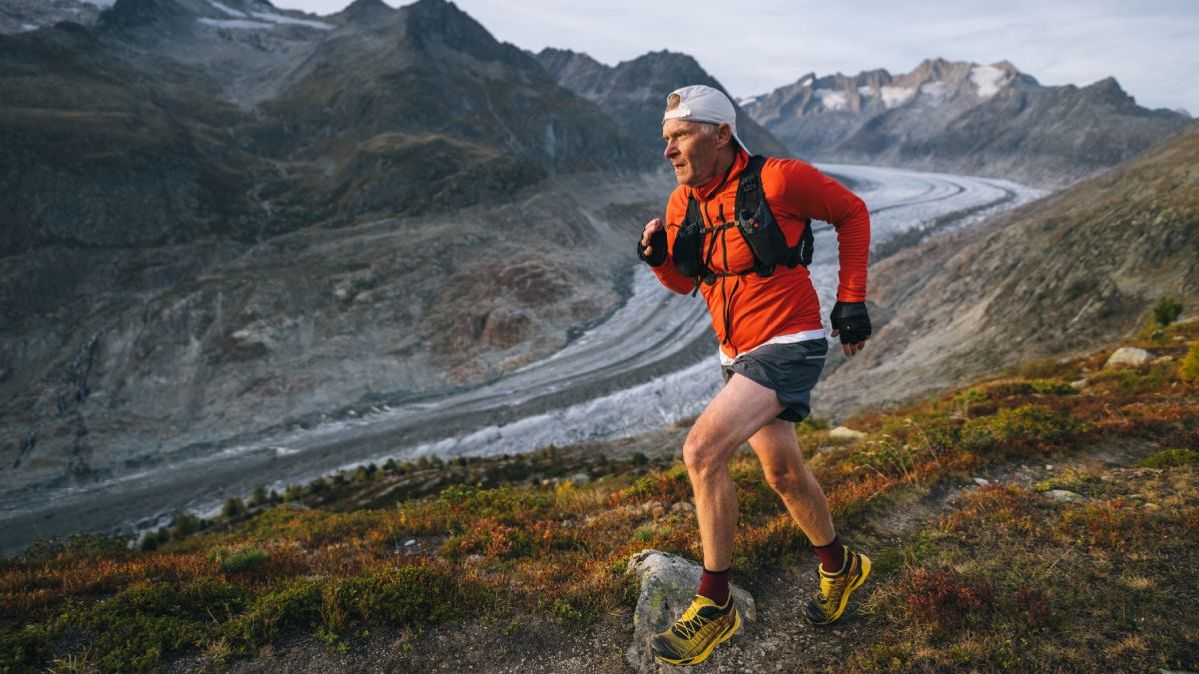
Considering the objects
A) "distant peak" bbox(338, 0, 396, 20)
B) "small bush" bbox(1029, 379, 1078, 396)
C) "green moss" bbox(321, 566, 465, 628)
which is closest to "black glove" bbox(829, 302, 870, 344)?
"green moss" bbox(321, 566, 465, 628)

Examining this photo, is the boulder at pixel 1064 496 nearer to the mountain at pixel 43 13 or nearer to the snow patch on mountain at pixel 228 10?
the mountain at pixel 43 13

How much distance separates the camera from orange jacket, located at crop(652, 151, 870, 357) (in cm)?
402

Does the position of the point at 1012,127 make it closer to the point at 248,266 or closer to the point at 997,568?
the point at 248,266

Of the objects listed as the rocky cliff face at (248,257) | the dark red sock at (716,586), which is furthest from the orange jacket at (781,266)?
the rocky cliff face at (248,257)

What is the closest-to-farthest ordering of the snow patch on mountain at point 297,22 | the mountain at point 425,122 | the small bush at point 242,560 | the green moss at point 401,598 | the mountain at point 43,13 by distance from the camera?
the green moss at point 401,598 < the small bush at point 242,560 < the mountain at point 425,122 < the mountain at point 43,13 < the snow patch on mountain at point 297,22

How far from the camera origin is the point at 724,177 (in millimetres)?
4309

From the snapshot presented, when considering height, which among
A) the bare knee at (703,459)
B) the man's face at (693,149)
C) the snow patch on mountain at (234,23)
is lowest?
the bare knee at (703,459)

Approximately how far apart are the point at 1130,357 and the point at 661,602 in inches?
Answer: 615

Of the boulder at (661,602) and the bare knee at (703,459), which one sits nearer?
the bare knee at (703,459)

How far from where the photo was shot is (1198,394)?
31.6 feet

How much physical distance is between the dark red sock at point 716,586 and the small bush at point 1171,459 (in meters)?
6.45

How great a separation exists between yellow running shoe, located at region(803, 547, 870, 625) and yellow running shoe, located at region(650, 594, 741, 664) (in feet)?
2.53

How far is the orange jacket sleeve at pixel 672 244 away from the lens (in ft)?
14.9

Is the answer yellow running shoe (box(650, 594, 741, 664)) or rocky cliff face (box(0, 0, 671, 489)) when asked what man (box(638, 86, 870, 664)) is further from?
rocky cliff face (box(0, 0, 671, 489))
